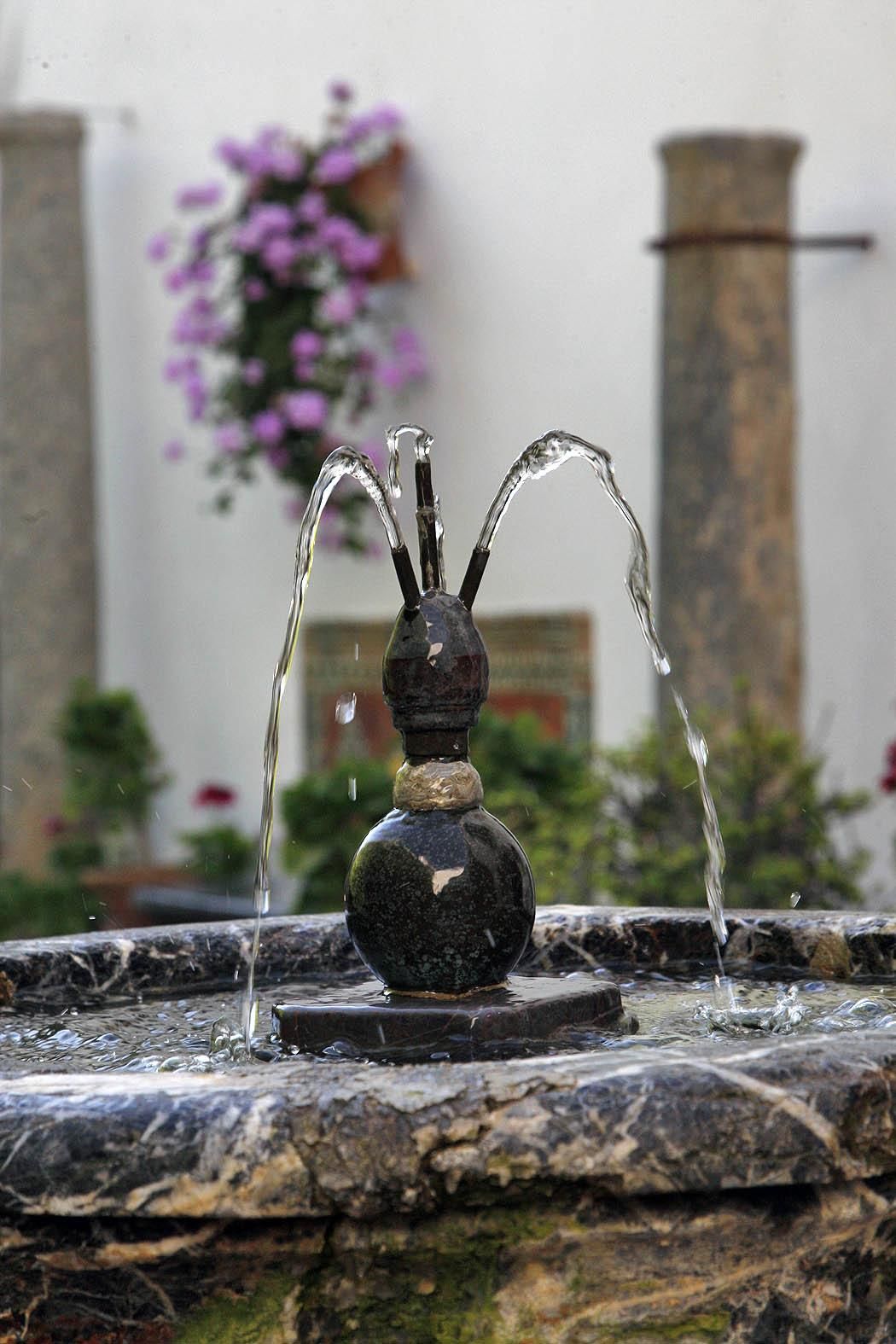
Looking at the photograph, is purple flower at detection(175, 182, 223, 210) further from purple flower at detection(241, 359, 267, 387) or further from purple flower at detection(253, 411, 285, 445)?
purple flower at detection(253, 411, 285, 445)

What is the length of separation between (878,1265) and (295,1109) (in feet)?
1.57

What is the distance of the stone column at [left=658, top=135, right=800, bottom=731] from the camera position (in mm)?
5055

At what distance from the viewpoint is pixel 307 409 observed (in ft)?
22.3

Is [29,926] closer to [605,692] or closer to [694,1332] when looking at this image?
[605,692]

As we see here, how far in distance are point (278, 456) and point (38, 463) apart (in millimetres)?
1201

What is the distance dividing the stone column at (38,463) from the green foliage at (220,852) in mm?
779

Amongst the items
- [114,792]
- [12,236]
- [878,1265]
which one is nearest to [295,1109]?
[878,1265]

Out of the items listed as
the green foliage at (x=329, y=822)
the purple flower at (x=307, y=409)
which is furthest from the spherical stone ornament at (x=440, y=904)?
the purple flower at (x=307, y=409)

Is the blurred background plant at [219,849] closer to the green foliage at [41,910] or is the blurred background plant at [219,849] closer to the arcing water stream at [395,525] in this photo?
the green foliage at [41,910]

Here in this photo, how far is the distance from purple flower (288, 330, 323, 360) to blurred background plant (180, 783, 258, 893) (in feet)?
4.95

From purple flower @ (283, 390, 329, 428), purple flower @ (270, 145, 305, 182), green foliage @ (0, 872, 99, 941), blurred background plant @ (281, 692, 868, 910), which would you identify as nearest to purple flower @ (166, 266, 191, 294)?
purple flower @ (270, 145, 305, 182)

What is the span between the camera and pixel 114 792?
7.45m

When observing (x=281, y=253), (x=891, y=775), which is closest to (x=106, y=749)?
(x=281, y=253)

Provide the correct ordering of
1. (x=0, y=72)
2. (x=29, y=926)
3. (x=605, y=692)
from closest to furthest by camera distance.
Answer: (x=605, y=692) < (x=29, y=926) < (x=0, y=72)
